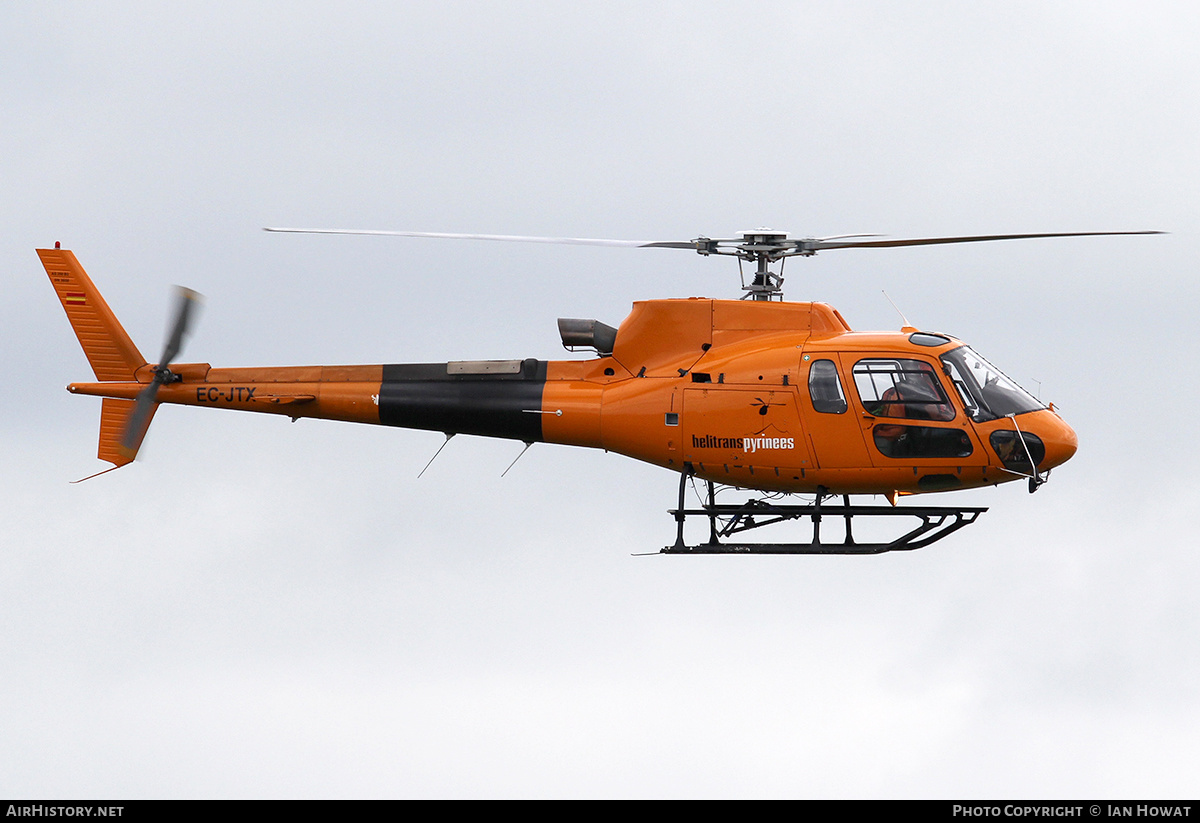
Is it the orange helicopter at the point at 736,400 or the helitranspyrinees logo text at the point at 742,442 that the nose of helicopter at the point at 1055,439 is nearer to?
the orange helicopter at the point at 736,400

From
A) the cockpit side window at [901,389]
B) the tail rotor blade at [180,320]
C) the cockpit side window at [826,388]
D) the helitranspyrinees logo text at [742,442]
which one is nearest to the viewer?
the cockpit side window at [901,389]

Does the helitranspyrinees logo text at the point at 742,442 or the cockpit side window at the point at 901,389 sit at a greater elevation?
the cockpit side window at the point at 901,389

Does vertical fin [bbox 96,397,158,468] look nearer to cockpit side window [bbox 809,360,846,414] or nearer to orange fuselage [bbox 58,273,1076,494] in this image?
orange fuselage [bbox 58,273,1076,494]

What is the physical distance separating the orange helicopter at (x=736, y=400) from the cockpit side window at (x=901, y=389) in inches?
0.7

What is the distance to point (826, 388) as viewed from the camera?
20484mm

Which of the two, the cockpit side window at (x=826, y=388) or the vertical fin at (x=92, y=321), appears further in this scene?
the vertical fin at (x=92, y=321)

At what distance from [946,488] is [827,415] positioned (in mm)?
1777

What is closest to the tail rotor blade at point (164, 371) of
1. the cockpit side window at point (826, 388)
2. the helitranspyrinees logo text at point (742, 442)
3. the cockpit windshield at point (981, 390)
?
the helitranspyrinees logo text at point (742, 442)

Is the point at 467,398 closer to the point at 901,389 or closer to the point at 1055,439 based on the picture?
the point at 901,389

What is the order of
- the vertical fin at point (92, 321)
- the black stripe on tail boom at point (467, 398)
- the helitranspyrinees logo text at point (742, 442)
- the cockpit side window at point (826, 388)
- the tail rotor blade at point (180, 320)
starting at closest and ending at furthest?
the cockpit side window at point (826, 388) < the helitranspyrinees logo text at point (742, 442) < the black stripe on tail boom at point (467, 398) < the tail rotor blade at point (180, 320) < the vertical fin at point (92, 321)

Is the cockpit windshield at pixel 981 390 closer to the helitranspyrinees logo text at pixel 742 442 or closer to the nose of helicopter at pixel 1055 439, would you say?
the nose of helicopter at pixel 1055 439

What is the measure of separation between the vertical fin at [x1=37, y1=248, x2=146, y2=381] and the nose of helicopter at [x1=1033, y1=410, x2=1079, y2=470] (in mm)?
12468

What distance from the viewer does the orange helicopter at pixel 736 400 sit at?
20.3 m

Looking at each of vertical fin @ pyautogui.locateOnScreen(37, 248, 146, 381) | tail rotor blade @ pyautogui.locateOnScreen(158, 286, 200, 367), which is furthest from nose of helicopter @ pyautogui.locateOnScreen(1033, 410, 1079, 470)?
vertical fin @ pyautogui.locateOnScreen(37, 248, 146, 381)
